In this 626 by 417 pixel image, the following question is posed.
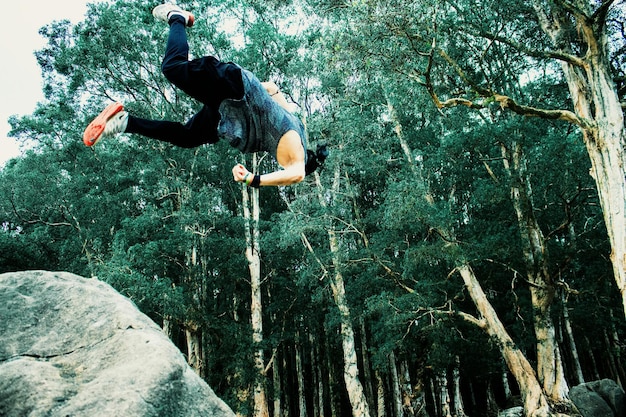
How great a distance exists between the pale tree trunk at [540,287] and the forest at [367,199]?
55 mm

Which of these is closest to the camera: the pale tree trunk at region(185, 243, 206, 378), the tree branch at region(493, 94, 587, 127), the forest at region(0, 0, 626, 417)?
the tree branch at region(493, 94, 587, 127)

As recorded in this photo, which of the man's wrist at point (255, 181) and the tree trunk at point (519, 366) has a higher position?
the man's wrist at point (255, 181)

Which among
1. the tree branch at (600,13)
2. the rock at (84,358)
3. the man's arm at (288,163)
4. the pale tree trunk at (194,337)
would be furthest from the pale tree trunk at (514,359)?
the rock at (84,358)

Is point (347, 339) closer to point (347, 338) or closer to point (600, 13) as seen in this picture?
point (347, 338)

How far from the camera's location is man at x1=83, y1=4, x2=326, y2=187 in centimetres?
282

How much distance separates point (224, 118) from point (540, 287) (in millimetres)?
10410

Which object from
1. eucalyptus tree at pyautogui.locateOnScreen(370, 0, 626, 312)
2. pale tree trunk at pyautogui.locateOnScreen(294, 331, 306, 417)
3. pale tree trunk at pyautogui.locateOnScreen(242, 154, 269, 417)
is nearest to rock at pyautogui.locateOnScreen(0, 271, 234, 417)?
eucalyptus tree at pyautogui.locateOnScreen(370, 0, 626, 312)

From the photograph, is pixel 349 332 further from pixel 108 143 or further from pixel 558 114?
pixel 108 143

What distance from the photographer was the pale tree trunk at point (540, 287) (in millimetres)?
10500

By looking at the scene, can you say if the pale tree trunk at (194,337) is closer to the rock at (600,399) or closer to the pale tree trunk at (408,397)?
the pale tree trunk at (408,397)

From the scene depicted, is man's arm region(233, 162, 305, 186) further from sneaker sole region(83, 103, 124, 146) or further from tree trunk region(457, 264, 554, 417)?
tree trunk region(457, 264, 554, 417)

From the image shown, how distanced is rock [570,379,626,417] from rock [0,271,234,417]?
13.9 metres

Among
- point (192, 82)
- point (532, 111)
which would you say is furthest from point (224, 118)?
point (532, 111)

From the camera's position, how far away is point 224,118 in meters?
3.04
